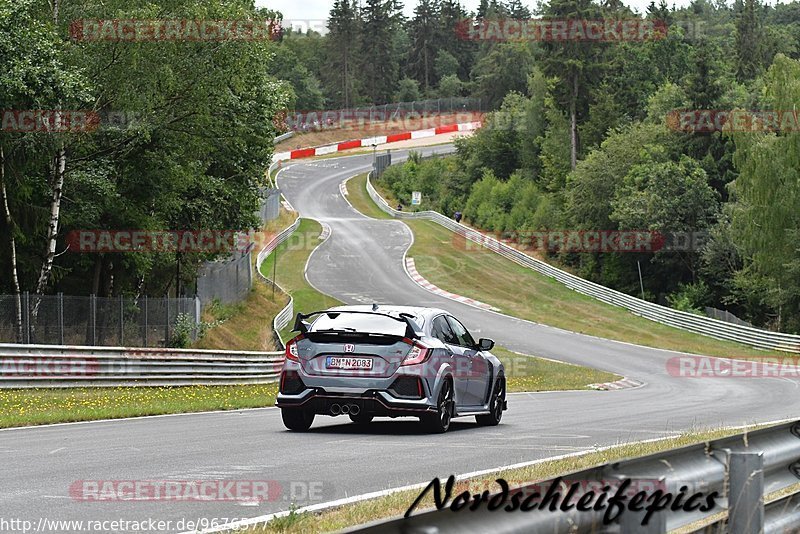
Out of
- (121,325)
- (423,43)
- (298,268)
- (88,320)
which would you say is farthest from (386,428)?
(423,43)

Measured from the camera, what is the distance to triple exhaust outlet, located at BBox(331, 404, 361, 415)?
557 inches

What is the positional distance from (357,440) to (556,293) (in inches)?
2007

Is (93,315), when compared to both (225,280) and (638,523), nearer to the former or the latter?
(225,280)

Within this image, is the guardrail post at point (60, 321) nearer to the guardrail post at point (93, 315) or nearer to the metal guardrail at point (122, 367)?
the metal guardrail at point (122, 367)

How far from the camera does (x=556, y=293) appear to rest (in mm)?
63969

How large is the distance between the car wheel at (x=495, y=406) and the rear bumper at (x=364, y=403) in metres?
2.52

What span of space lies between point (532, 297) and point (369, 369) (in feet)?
160

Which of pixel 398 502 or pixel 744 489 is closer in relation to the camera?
pixel 744 489

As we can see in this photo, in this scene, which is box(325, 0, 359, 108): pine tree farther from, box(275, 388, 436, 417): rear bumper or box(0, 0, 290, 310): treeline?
box(275, 388, 436, 417): rear bumper

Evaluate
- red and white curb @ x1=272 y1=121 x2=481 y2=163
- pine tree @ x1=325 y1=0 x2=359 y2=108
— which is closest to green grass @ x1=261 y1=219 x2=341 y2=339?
red and white curb @ x1=272 y1=121 x2=481 y2=163

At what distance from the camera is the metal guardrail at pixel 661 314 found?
52.0m

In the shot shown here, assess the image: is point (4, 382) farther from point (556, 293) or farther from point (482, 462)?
point (556, 293)

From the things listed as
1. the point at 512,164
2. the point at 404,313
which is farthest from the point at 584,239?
the point at 404,313

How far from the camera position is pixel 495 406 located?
55.5 feet
